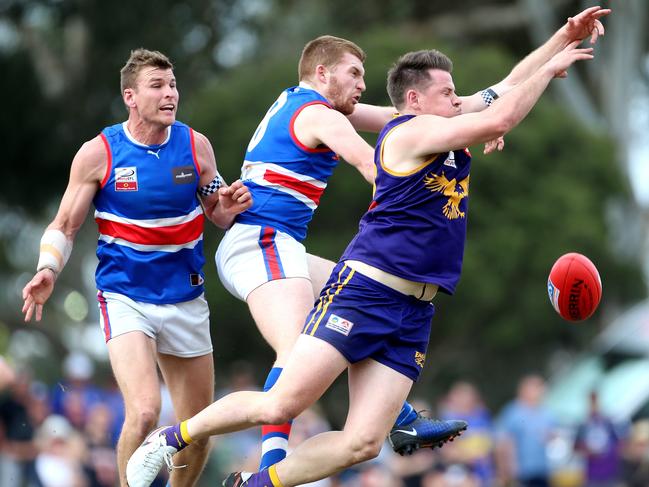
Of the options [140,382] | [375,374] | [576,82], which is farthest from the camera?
[576,82]

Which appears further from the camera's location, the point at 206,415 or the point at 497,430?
the point at 497,430

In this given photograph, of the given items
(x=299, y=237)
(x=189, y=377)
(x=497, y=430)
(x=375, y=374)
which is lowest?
(x=497, y=430)

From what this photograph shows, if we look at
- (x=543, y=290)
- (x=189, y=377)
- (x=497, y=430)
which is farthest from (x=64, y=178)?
(x=189, y=377)

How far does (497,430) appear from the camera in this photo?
55.4 feet

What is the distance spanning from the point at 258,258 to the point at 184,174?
0.72 m

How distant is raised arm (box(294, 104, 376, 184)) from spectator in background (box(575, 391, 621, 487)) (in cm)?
907

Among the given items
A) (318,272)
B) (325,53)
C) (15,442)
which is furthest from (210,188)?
(15,442)

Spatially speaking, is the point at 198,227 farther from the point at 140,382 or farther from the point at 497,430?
the point at 497,430

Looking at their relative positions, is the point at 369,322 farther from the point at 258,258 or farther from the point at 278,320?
the point at 258,258

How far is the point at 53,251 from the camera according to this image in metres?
7.70

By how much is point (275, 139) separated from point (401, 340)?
4.95 ft

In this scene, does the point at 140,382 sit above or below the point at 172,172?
below

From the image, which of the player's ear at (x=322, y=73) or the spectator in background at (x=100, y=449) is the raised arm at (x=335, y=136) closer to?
the player's ear at (x=322, y=73)

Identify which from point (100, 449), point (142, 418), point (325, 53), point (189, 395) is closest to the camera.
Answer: point (142, 418)
